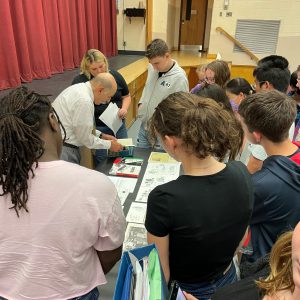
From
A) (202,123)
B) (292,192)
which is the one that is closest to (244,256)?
(292,192)

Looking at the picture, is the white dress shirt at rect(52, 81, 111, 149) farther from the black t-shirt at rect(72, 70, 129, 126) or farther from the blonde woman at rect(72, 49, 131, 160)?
the black t-shirt at rect(72, 70, 129, 126)

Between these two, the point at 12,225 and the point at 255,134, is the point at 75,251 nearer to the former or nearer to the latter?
the point at 12,225

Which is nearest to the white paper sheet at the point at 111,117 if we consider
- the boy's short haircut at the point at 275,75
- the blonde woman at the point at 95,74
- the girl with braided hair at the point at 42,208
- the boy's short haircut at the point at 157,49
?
the blonde woman at the point at 95,74

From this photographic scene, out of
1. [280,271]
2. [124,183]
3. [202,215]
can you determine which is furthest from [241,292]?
[124,183]

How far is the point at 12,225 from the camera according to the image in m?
0.79

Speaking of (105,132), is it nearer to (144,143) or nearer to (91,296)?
(144,143)

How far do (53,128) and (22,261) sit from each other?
403 millimetres

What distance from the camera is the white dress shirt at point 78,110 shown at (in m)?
1.78

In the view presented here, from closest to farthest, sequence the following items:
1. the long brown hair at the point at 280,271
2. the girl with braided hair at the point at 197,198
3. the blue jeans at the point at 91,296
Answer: the long brown hair at the point at 280,271
the girl with braided hair at the point at 197,198
the blue jeans at the point at 91,296

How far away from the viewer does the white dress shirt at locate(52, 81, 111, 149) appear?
178cm

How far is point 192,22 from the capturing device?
8.81 metres

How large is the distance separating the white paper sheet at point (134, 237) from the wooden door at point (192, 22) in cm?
853

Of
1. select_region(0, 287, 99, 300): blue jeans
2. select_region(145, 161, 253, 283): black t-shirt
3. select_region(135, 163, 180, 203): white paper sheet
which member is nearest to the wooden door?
select_region(135, 163, 180, 203): white paper sheet

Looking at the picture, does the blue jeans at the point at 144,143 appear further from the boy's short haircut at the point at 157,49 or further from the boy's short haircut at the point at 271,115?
the boy's short haircut at the point at 271,115
